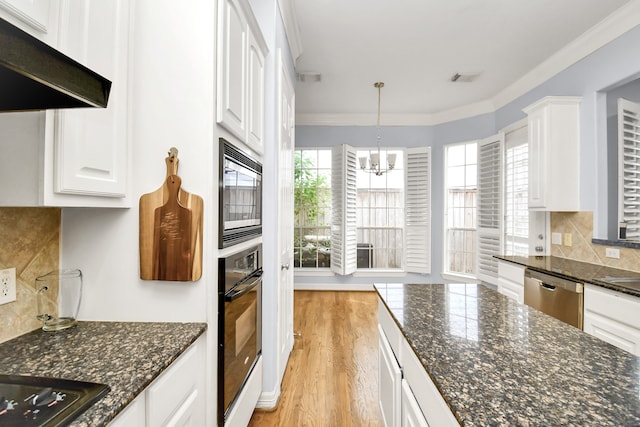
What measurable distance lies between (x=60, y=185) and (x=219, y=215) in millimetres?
543

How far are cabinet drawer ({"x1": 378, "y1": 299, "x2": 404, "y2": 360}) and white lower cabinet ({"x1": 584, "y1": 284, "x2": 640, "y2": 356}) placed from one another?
57.3 inches

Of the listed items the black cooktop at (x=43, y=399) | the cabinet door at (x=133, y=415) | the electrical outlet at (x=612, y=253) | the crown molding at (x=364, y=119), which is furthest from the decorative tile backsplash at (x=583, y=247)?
the black cooktop at (x=43, y=399)

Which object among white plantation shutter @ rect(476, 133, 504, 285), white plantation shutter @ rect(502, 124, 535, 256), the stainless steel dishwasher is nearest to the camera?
the stainless steel dishwasher

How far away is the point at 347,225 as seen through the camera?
4.95m

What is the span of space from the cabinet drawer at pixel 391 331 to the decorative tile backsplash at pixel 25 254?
142cm

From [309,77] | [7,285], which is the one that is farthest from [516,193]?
[7,285]

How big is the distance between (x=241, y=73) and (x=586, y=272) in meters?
2.78

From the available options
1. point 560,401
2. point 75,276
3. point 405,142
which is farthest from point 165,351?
point 405,142

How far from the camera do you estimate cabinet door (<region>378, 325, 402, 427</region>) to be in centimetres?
131

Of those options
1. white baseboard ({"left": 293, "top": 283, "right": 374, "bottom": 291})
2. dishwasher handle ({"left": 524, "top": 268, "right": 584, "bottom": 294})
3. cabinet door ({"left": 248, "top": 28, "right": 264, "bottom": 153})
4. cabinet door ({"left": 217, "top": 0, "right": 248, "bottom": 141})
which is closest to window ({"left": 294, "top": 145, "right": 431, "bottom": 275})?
white baseboard ({"left": 293, "top": 283, "right": 374, "bottom": 291})

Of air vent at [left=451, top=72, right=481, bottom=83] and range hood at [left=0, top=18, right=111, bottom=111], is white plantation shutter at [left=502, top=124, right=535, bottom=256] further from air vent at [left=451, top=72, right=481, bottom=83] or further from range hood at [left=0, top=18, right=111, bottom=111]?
range hood at [left=0, top=18, right=111, bottom=111]

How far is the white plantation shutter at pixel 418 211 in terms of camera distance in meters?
5.12

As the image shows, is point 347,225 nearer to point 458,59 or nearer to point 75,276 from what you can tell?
point 458,59

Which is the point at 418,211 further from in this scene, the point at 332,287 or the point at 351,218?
the point at 332,287
